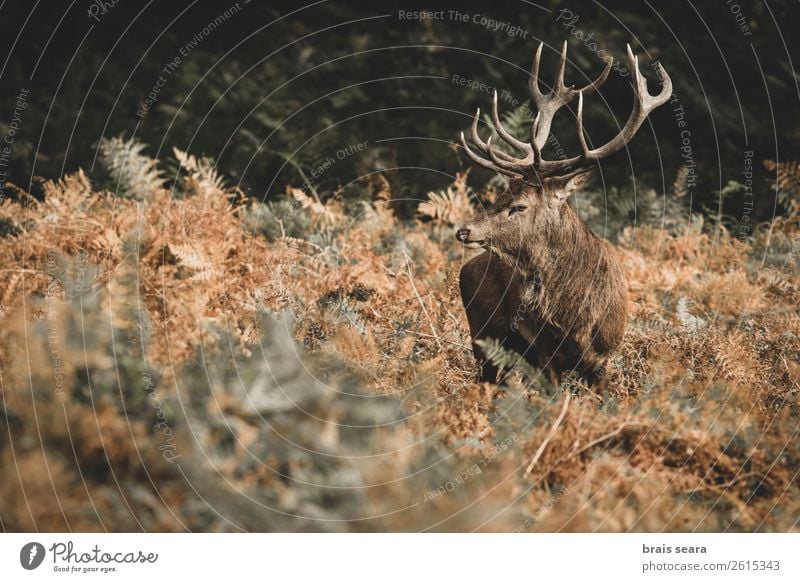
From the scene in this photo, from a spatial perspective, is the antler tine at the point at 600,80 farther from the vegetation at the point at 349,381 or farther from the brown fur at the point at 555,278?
the vegetation at the point at 349,381

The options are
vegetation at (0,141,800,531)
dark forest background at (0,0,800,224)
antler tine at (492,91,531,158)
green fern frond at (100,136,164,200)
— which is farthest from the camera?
dark forest background at (0,0,800,224)

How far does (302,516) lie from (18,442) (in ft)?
2.66

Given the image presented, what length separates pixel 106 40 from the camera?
15266 millimetres

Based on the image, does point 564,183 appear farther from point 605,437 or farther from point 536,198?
point 605,437

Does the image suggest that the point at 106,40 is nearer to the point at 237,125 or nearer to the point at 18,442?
the point at 237,125

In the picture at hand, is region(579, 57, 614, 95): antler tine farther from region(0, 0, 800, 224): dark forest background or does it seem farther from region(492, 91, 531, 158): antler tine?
region(0, 0, 800, 224): dark forest background

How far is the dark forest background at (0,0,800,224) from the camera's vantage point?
519 inches

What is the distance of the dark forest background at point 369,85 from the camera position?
13188 mm

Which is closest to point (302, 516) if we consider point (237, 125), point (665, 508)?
point (665, 508)

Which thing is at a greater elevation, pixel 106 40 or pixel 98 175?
pixel 106 40

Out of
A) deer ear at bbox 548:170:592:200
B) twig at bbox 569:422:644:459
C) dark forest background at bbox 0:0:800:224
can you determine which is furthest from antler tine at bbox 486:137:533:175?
dark forest background at bbox 0:0:800:224
